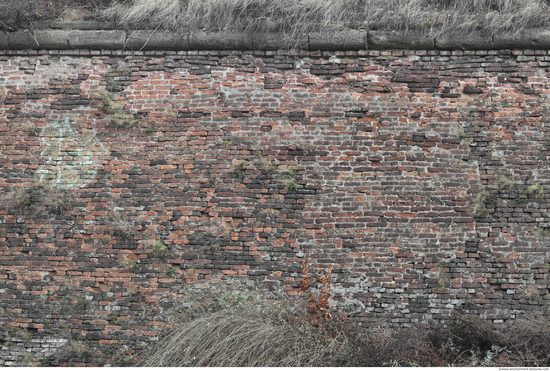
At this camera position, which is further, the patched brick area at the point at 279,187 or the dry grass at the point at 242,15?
the dry grass at the point at 242,15

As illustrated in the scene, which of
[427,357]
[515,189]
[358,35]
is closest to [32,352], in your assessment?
[427,357]

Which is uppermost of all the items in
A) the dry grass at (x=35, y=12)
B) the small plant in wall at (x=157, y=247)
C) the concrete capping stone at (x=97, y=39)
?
the dry grass at (x=35, y=12)

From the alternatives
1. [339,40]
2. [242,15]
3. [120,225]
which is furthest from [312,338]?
[242,15]

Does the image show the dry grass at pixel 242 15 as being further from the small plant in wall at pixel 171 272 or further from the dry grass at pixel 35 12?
the small plant in wall at pixel 171 272

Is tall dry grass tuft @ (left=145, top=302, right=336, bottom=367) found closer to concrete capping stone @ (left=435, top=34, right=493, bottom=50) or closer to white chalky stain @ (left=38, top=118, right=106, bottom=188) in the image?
white chalky stain @ (left=38, top=118, right=106, bottom=188)

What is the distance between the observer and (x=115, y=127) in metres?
5.74

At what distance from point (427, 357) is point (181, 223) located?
344cm

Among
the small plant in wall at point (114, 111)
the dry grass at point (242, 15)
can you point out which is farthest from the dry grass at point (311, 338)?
the dry grass at point (242, 15)

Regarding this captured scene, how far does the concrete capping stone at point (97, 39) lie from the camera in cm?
579

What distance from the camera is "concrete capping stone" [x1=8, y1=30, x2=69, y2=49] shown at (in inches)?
230

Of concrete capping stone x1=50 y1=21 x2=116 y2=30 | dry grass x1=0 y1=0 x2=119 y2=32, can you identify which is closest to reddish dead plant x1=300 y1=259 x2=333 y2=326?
concrete capping stone x1=50 y1=21 x2=116 y2=30

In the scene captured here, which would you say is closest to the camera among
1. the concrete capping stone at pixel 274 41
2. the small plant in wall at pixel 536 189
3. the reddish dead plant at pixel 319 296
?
the reddish dead plant at pixel 319 296

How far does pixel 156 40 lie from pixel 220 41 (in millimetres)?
906

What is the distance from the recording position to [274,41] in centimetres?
567
